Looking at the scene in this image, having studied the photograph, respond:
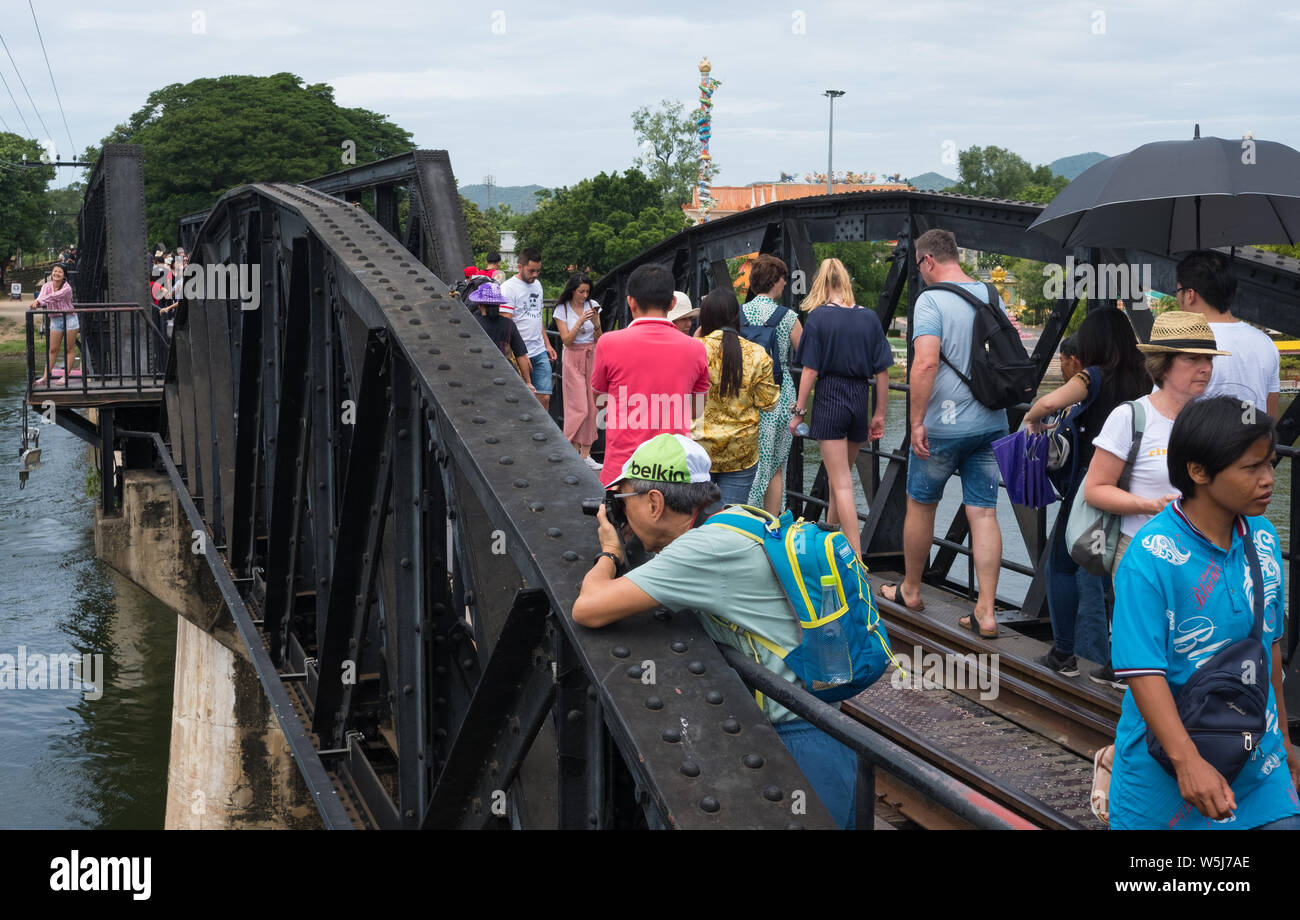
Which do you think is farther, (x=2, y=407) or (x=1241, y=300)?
(x=2, y=407)

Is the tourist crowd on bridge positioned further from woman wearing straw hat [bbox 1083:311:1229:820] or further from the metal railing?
the metal railing

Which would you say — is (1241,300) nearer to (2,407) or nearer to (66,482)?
(66,482)

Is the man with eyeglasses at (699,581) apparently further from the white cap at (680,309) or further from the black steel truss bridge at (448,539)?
→ the white cap at (680,309)

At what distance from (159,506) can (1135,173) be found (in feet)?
39.9

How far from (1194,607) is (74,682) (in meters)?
26.0

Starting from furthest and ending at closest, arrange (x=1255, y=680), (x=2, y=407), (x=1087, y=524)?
(x=2, y=407) → (x=1087, y=524) → (x=1255, y=680)

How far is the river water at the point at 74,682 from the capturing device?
19.9m

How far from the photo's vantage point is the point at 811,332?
22.1 feet

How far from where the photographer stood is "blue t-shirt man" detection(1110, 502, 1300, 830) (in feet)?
9.43

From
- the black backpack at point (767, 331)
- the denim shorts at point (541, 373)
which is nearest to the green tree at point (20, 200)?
the denim shorts at point (541, 373)

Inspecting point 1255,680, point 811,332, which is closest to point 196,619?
point 811,332

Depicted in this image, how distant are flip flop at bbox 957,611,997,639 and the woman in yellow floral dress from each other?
125cm

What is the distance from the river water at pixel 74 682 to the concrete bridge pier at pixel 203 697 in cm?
295

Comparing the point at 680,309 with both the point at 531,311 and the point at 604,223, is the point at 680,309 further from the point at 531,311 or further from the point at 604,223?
the point at 604,223
